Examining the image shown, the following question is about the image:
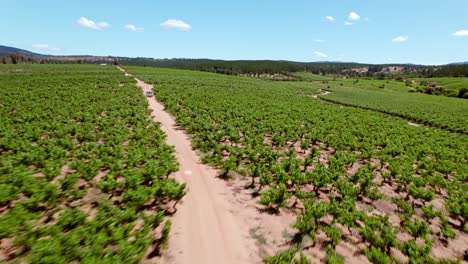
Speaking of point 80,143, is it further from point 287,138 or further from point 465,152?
point 465,152

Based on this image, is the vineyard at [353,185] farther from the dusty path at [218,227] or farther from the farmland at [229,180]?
the dusty path at [218,227]

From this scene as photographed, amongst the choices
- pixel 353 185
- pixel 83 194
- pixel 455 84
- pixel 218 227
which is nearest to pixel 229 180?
pixel 218 227

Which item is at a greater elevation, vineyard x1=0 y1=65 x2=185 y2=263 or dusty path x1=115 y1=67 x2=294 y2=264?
vineyard x1=0 y1=65 x2=185 y2=263

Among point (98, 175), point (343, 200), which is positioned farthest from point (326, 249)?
point (98, 175)

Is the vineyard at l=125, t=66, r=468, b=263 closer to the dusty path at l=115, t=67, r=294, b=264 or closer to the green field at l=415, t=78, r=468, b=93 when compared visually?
the dusty path at l=115, t=67, r=294, b=264

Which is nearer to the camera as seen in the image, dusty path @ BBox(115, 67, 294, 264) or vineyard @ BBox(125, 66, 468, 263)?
dusty path @ BBox(115, 67, 294, 264)

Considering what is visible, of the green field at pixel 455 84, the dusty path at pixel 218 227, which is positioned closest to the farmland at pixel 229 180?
the dusty path at pixel 218 227

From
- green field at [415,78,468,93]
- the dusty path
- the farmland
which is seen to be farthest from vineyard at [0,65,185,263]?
green field at [415,78,468,93]
